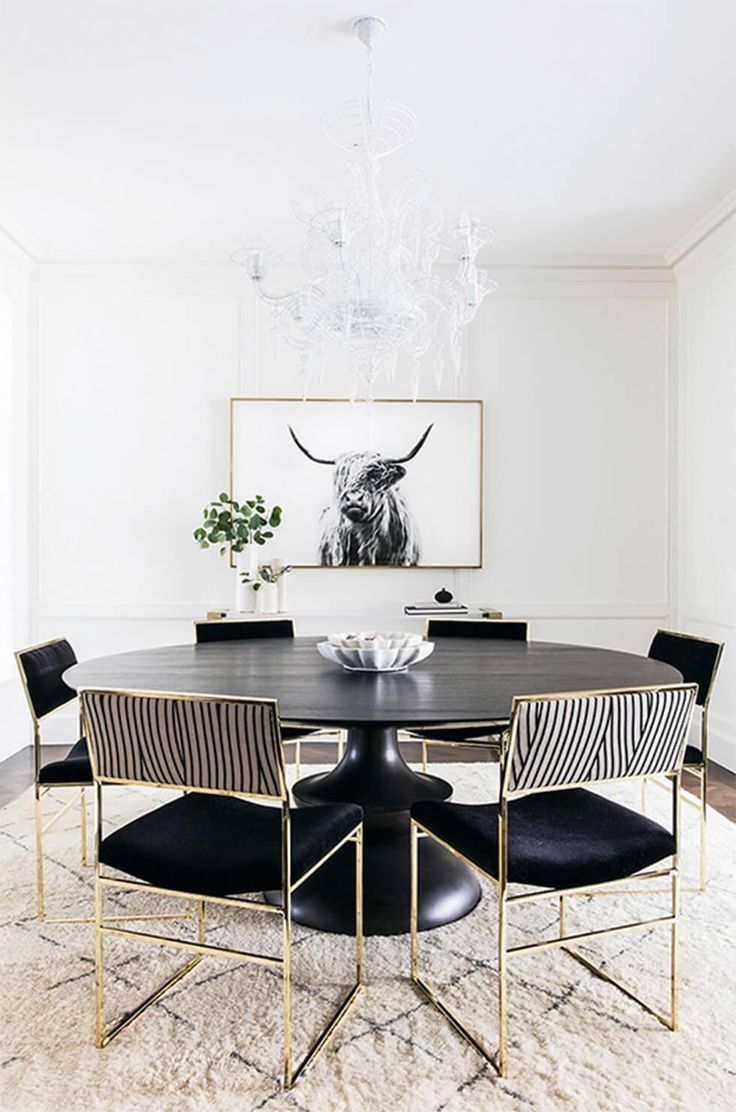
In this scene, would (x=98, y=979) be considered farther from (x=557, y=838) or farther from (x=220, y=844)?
(x=557, y=838)

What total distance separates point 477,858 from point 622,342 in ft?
12.5

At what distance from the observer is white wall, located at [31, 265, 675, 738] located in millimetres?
4855

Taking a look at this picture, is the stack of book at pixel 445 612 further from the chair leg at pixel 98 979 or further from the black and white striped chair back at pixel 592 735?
the chair leg at pixel 98 979

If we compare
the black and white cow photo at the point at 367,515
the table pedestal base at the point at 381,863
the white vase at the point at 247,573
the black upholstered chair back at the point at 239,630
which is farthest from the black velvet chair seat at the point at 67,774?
the black and white cow photo at the point at 367,515

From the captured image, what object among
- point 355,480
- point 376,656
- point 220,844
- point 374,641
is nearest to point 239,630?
point 374,641

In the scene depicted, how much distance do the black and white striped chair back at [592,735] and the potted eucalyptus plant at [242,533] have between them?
2.92m

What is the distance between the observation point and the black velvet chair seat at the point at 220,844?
1.76m

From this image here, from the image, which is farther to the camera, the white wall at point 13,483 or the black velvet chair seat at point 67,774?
the white wall at point 13,483

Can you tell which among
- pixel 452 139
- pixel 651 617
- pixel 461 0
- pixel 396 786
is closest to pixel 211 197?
pixel 452 139

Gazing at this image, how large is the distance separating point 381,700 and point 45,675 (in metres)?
1.24

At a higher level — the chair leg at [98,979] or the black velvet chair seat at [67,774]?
the black velvet chair seat at [67,774]

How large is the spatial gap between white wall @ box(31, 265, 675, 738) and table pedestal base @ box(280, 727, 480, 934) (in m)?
2.08

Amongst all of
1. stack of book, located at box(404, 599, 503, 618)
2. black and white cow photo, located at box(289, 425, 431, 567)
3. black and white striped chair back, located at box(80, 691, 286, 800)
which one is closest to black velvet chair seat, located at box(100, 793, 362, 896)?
black and white striped chair back, located at box(80, 691, 286, 800)

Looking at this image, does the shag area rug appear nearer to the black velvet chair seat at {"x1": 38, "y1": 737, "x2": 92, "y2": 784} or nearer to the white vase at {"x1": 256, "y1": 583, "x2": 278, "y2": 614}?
the black velvet chair seat at {"x1": 38, "y1": 737, "x2": 92, "y2": 784}
